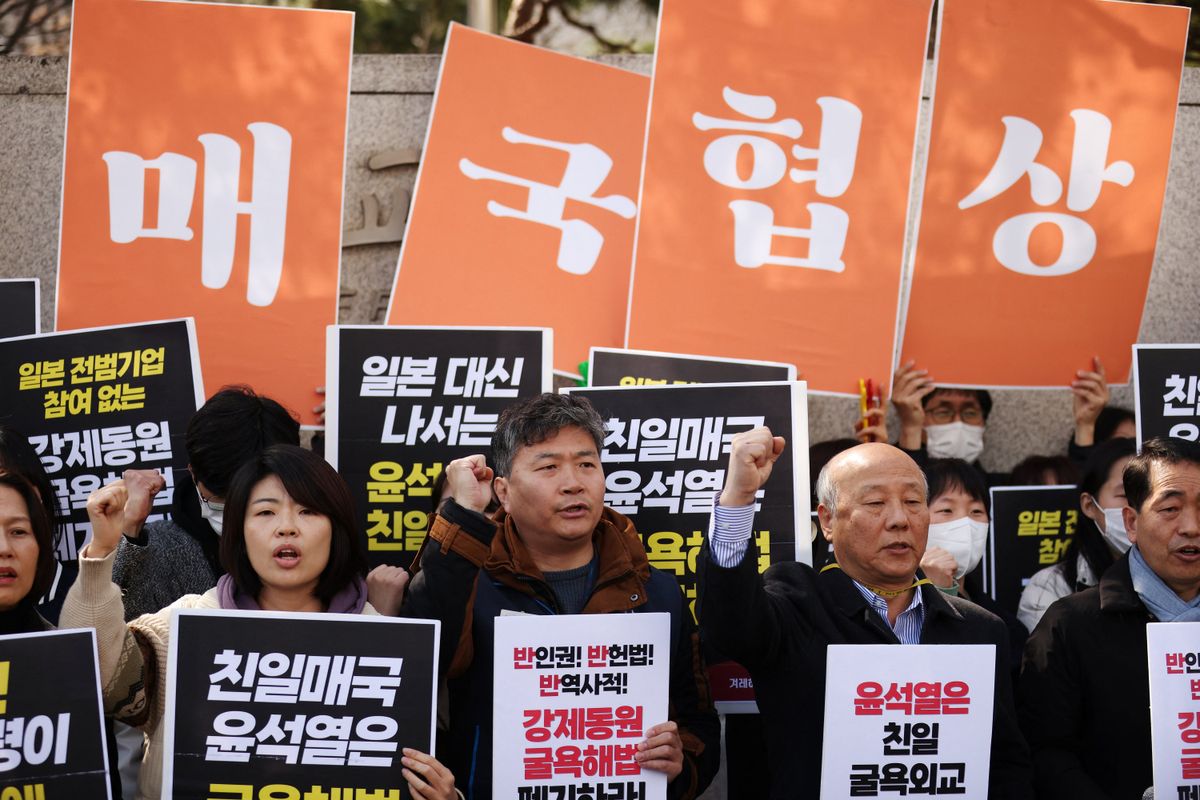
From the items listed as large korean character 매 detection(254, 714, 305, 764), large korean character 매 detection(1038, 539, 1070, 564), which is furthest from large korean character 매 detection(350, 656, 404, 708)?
large korean character 매 detection(1038, 539, 1070, 564)

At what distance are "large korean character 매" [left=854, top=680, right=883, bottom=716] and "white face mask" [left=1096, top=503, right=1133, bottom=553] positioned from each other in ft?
5.98

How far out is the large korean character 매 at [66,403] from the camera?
4.91m

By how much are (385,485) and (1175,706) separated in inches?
99.2

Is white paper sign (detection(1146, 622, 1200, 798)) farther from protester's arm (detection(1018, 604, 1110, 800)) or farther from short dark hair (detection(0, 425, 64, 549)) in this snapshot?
short dark hair (detection(0, 425, 64, 549))

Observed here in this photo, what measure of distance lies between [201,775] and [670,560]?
1.65 meters

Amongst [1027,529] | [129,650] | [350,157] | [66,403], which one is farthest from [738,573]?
[350,157]

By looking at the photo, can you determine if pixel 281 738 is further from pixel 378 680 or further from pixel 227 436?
pixel 227 436

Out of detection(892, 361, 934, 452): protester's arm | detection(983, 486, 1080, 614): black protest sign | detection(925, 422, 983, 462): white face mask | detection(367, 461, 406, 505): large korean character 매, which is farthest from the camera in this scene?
detection(925, 422, 983, 462): white face mask

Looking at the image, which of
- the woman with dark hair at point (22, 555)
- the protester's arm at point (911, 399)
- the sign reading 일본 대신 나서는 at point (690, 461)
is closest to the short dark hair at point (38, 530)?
the woman with dark hair at point (22, 555)

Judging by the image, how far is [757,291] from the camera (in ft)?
19.4

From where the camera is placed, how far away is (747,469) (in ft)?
11.7

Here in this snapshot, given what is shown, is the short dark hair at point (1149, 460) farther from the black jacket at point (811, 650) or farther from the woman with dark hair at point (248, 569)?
the woman with dark hair at point (248, 569)

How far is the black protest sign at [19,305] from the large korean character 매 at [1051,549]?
3892 millimetres

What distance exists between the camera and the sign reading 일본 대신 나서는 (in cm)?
454
